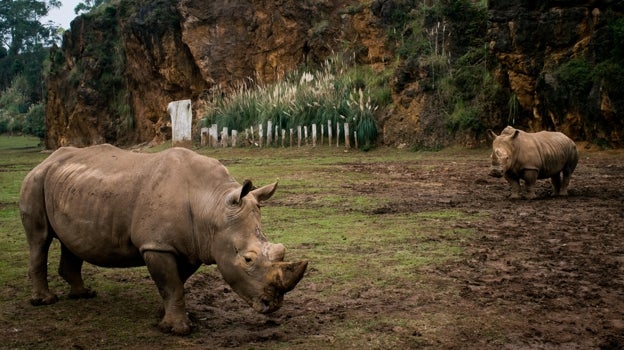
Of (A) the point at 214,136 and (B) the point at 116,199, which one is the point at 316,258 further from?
(A) the point at 214,136

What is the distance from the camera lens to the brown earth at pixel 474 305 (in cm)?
481

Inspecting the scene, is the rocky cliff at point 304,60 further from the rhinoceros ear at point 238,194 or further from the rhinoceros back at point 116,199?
the rhinoceros ear at point 238,194

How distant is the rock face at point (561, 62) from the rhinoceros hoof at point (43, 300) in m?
13.8

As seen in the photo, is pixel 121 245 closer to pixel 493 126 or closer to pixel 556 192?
pixel 556 192

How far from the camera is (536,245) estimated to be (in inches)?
304

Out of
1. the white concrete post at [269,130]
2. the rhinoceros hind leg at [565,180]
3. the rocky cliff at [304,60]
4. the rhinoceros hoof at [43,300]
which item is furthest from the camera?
the white concrete post at [269,130]

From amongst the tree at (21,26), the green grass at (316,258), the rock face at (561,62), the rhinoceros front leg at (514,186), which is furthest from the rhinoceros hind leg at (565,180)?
the tree at (21,26)

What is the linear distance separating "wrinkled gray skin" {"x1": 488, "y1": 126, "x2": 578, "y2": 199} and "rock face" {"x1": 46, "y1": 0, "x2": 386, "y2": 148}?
1400cm

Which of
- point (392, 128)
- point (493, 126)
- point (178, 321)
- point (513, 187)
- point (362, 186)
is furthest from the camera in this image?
point (392, 128)

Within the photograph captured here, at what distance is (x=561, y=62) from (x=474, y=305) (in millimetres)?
14016

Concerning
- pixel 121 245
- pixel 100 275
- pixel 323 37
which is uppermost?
pixel 323 37

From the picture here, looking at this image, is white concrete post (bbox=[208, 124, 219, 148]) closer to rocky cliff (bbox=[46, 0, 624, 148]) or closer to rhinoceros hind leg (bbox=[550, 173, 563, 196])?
rocky cliff (bbox=[46, 0, 624, 148])

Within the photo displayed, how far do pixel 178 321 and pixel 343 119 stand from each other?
57.7 ft

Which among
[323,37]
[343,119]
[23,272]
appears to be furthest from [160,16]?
[23,272]
